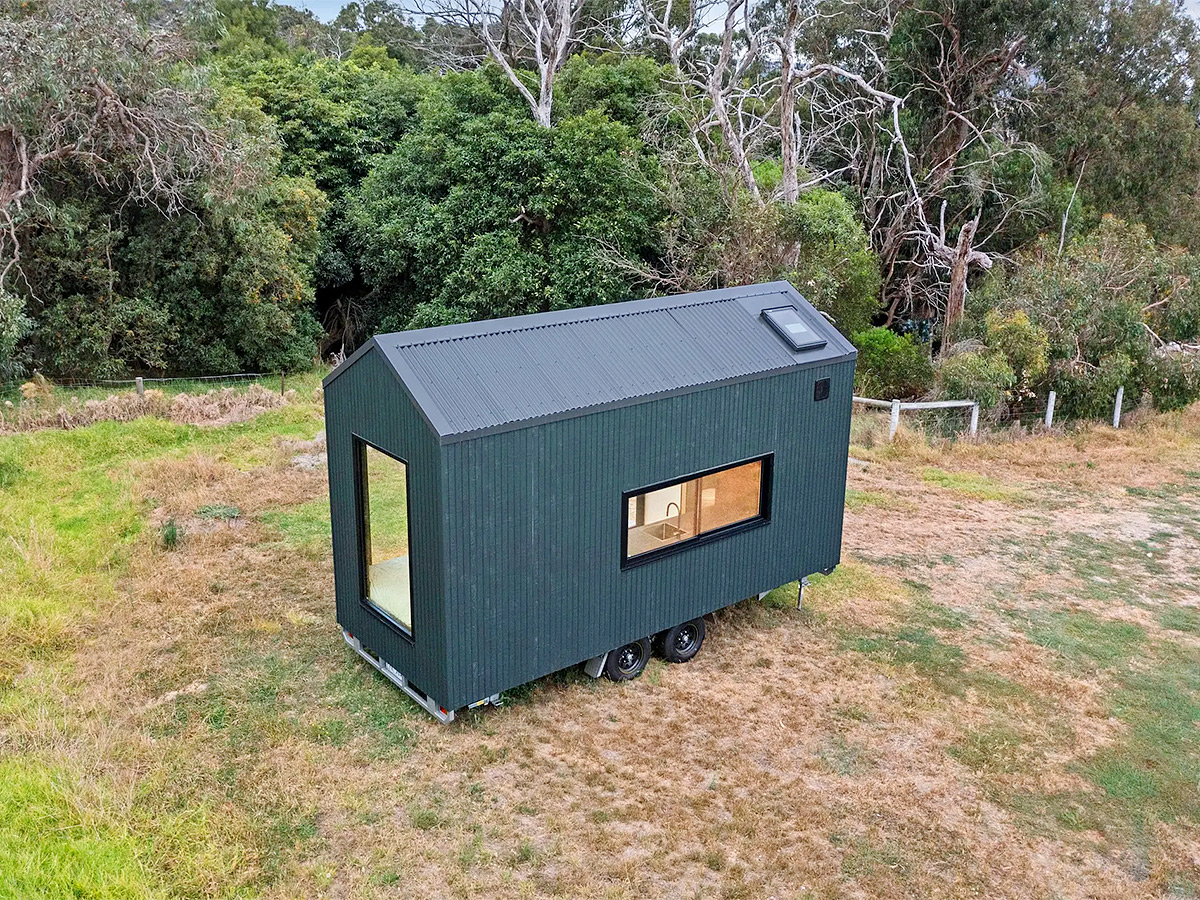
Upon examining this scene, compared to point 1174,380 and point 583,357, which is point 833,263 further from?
point 583,357

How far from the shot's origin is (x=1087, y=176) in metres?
25.9

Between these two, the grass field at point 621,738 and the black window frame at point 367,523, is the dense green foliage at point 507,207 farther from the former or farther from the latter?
the black window frame at point 367,523

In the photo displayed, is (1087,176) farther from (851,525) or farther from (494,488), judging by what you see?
(494,488)

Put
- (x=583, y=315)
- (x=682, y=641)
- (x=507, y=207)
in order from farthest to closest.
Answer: (x=507, y=207) → (x=682, y=641) → (x=583, y=315)

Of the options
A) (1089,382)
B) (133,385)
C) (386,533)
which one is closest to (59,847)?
(386,533)

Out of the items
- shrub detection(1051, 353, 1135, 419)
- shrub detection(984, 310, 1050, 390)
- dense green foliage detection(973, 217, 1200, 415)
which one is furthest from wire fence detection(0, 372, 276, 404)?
shrub detection(1051, 353, 1135, 419)

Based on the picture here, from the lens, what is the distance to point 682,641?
8414 millimetres

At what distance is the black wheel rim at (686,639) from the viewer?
835 cm

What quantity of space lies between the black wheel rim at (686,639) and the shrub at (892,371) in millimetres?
10007

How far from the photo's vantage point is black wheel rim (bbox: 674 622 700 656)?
8.35 metres

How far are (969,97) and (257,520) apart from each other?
2138 cm

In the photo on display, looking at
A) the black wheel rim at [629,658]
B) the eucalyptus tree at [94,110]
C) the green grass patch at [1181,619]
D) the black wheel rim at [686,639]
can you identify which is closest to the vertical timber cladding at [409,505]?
the black wheel rim at [629,658]

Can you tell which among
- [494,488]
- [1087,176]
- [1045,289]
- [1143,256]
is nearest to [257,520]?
[494,488]

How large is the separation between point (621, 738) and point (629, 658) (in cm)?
95
